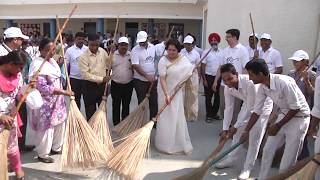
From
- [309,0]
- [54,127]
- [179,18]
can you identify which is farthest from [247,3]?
[179,18]

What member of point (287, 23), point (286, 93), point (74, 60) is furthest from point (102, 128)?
point (287, 23)

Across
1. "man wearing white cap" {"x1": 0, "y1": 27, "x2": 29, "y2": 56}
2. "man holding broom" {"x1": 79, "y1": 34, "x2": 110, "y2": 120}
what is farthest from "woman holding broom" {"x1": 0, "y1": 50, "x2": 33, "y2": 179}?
"man holding broom" {"x1": 79, "y1": 34, "x2": 110, "y2": 120}

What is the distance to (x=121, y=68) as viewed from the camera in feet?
18.3

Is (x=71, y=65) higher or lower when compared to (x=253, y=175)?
higher

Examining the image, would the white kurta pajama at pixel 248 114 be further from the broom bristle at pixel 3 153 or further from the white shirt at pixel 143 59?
the broom bristle at pixel 3 153

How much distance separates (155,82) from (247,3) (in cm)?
303

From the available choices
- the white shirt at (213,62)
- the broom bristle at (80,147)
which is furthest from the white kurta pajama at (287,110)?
the white shirt at (213,62)

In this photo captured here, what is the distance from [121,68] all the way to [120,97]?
0.50 metres

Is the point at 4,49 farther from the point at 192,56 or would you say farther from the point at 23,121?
the point at 192,56

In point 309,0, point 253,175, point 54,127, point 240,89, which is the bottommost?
point 253,175

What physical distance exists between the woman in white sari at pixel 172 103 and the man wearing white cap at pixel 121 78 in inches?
35.4

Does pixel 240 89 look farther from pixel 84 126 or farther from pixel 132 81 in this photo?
pixel 132 81

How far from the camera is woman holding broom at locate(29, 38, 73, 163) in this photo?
4133mm

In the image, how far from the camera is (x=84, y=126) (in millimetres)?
4141
